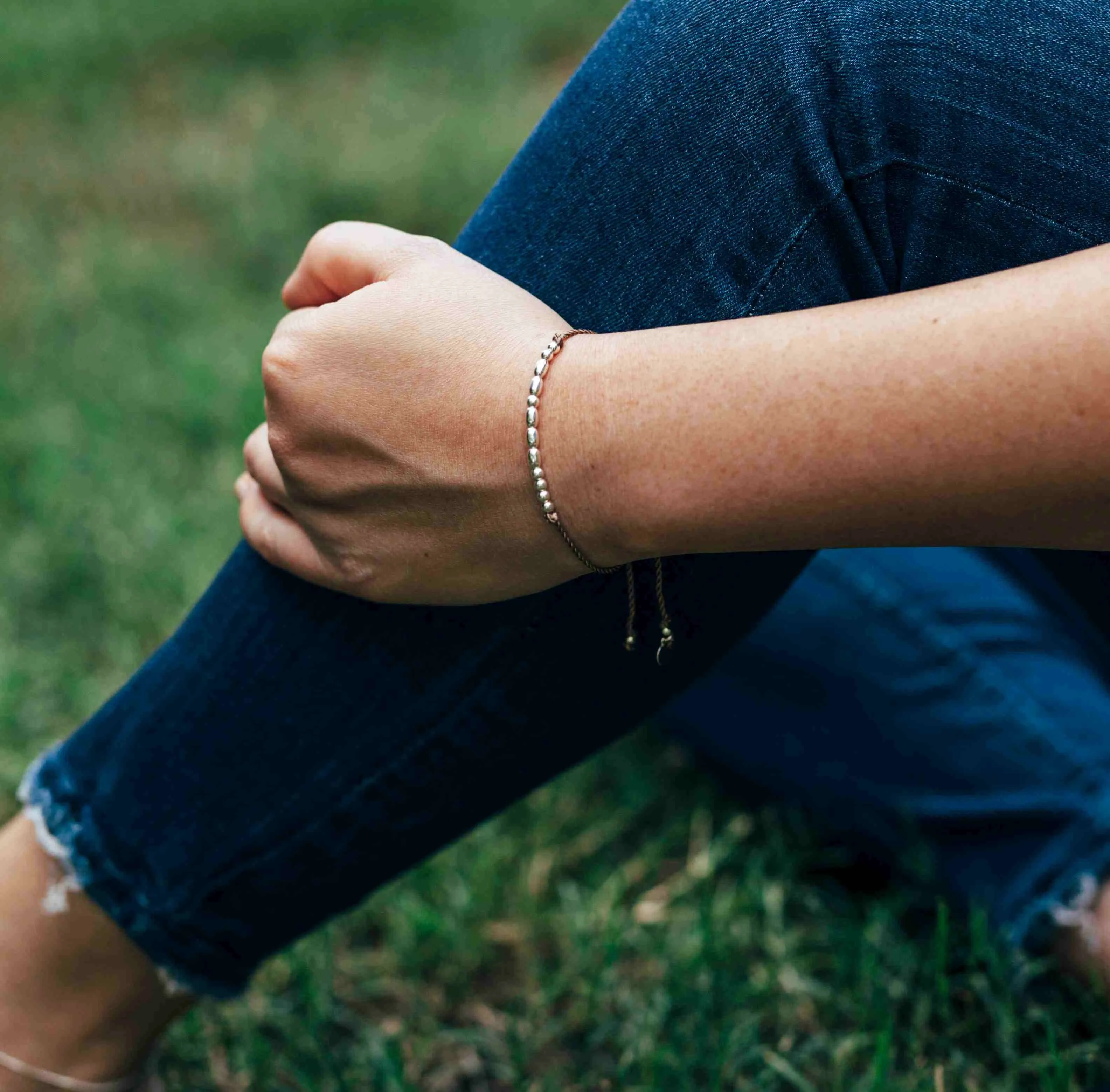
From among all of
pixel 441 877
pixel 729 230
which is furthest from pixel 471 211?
pixel 729 230

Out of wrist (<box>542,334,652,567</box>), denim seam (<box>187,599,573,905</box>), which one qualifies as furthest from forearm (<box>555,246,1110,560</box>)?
denim seam (<box>187,599,573,905</box>)

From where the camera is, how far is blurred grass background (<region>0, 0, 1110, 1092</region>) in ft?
3.59

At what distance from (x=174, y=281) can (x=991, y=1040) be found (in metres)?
2.40

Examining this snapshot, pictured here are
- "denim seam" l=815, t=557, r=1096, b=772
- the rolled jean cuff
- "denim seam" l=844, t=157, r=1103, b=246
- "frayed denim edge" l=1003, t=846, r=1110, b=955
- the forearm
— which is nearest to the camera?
the forearm

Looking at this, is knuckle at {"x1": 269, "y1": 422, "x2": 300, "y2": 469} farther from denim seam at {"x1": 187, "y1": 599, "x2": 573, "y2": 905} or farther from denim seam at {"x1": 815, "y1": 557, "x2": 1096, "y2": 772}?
denim seam at {"x1": 815, "y1": 557, "x2": 1096, "y2": 772}

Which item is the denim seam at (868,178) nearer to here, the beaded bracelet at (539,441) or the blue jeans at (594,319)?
the blue jeans at (594,319)

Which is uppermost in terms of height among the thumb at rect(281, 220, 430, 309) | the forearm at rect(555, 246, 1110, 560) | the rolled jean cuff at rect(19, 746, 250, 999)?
the thumb at rect(281, 220, 430, 309)

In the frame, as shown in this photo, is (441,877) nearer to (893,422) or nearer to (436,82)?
(893,422)

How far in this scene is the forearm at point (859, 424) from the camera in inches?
23.6

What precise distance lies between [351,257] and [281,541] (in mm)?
204

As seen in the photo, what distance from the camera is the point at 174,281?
8.94 feet

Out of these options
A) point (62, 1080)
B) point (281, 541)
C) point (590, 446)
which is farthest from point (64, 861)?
point (590, 446)

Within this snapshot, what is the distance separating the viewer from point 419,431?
2.28ft

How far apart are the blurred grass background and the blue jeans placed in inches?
13.6
